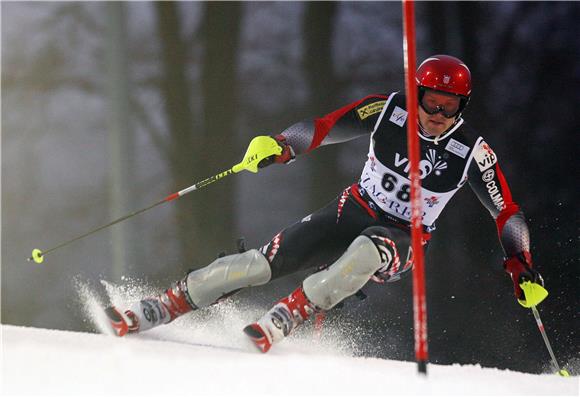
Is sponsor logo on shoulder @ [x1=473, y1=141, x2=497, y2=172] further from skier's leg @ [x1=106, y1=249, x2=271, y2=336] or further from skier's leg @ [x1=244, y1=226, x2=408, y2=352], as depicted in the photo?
skier's leg @ [x1=106, y1=249, x2=271, y2=336]

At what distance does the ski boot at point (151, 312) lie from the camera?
215 centimetres

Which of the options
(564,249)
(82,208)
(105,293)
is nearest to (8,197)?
(82,208)

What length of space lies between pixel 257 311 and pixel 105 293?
0.70m

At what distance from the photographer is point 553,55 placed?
2.38 m

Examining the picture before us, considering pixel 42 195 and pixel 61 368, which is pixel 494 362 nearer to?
pixel 61 368

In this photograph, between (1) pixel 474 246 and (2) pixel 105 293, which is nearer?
(1) pixel 474 246

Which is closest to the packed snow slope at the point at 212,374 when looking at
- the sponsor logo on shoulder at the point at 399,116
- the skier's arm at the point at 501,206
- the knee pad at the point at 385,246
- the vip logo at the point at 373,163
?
the knee pad at the point at 385,246

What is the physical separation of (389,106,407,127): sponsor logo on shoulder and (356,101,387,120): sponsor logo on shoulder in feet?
0.15

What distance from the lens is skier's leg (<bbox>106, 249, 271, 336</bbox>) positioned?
82.4 inches

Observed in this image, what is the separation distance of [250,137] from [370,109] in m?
0.66

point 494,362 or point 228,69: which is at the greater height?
point 228,69

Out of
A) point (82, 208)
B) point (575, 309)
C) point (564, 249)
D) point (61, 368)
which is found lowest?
point (575, 309)

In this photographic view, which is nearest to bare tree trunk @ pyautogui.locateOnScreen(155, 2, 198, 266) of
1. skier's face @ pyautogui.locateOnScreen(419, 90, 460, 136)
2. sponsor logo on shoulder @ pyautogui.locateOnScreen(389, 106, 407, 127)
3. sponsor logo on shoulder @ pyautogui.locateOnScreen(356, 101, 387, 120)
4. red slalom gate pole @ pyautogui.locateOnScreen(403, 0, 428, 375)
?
sponsor logo on shoulder @ pyautogui.locateOnScreen(356, 101, 387, 120)

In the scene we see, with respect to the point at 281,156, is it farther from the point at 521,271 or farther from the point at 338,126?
the point at 521,271
